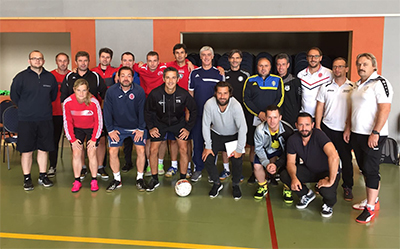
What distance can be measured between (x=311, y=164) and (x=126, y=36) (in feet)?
13.5

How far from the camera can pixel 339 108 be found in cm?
388

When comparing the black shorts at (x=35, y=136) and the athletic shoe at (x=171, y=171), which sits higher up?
the black shorts at (x=35, y=136)

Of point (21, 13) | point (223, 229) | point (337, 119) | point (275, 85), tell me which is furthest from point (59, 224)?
point (21, 13)

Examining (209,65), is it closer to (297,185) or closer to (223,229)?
(297,185)

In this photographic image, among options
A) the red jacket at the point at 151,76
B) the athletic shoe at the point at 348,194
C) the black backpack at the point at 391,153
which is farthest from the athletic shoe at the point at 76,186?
the black backpack at the point at 391,153

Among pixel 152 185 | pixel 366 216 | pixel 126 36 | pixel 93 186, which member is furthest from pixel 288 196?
pixel 126 36

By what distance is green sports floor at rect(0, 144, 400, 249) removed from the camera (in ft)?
9.89

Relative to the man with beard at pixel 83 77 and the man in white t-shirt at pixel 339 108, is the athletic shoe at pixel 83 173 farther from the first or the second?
the man in white t-shirt at pixel 339 108

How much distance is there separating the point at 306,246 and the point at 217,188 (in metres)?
1.47

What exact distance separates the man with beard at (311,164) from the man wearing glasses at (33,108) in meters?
3.10

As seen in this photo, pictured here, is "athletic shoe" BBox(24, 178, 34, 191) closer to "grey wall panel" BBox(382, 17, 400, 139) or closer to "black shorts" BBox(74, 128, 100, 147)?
"black shorts" BBox(74, 128, 100, 147)

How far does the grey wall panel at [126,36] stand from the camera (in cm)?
600

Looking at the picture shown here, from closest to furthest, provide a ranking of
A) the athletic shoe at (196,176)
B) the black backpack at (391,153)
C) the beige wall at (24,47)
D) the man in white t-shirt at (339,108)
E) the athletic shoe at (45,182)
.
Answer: the man in white t-shirt at (339,108)
the athletic shoe at (45,182)
the athletic shoe at (196,176)
the black backpack at (391,153)
the beige wall at (24,47)

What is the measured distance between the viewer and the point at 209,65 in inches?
178
